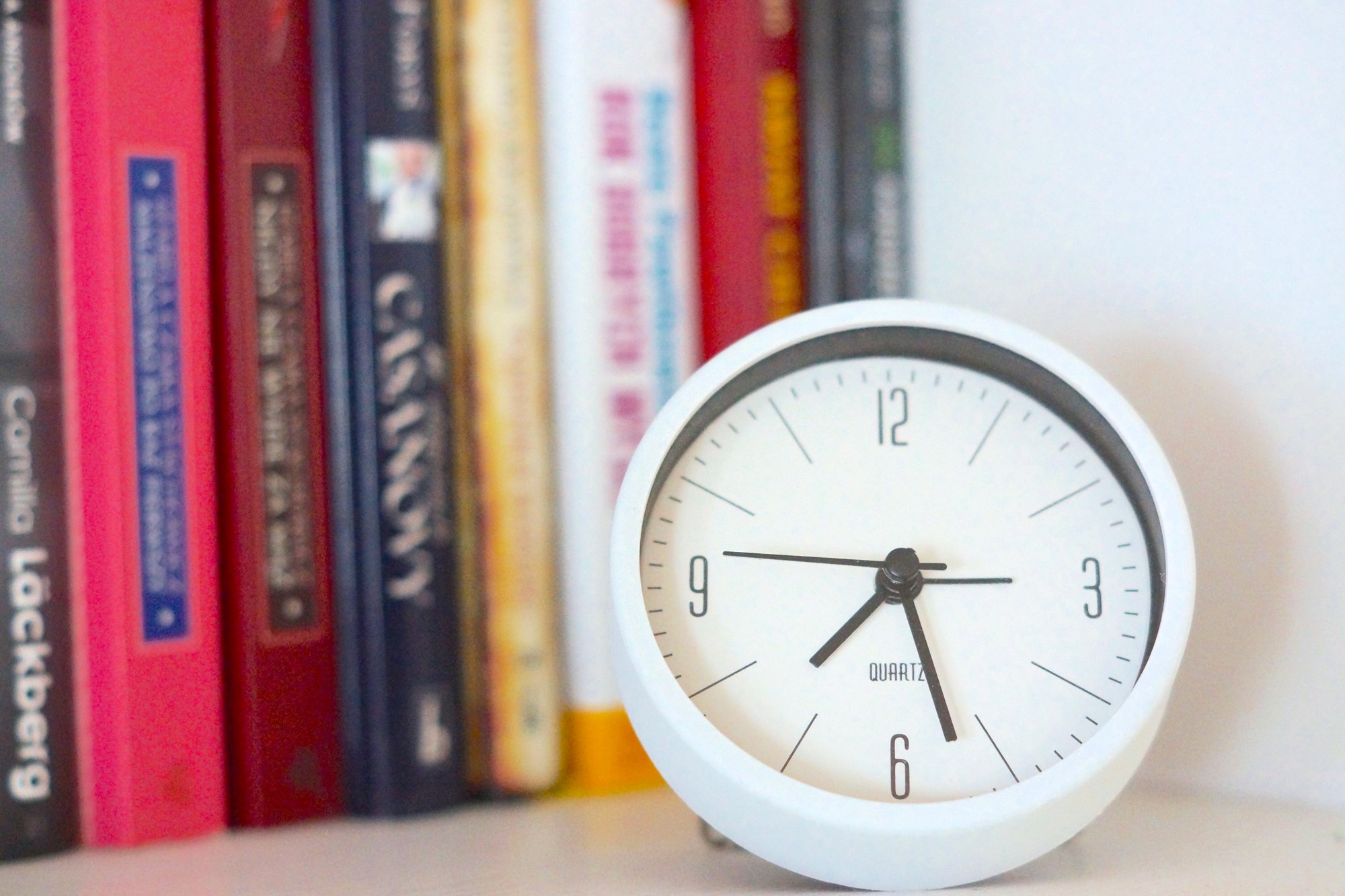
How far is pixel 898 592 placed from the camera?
1.68 feet

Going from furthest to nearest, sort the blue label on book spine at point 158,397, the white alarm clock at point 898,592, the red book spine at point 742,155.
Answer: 1. the red book spine at point 742,155
2. the blue label on book spine at point 158,397
3. the white alarm clock at point 898,592

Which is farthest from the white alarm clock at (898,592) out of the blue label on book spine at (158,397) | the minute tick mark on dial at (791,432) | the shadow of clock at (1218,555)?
the blue label on book spine at (158,397)

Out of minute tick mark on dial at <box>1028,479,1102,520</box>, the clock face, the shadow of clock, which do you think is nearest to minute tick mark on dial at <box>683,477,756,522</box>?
the clock face

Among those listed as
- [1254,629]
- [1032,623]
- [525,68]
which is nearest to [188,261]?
[525,68]

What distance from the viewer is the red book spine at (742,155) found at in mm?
685

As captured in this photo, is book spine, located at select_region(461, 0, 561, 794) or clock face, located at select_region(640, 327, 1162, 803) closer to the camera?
clock face, located at select_region(640, 327, 1162, 803)

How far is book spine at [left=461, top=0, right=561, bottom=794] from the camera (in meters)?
0.64

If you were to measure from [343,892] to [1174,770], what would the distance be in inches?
16.5

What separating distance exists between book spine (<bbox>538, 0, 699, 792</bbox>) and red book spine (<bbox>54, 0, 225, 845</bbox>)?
181mm

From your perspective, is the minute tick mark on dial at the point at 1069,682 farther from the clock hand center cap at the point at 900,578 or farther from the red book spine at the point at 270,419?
the red book spine at the point at 270,419

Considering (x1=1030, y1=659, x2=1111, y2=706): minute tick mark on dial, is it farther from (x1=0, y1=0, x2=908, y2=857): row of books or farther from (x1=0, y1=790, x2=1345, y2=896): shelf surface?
(x1=0, y1=0, x2=908, y2=857): row of books

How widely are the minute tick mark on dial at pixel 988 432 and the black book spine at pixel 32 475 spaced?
1.35 feet

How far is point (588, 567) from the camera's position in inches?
25.7

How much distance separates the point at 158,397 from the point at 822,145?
374 mm
